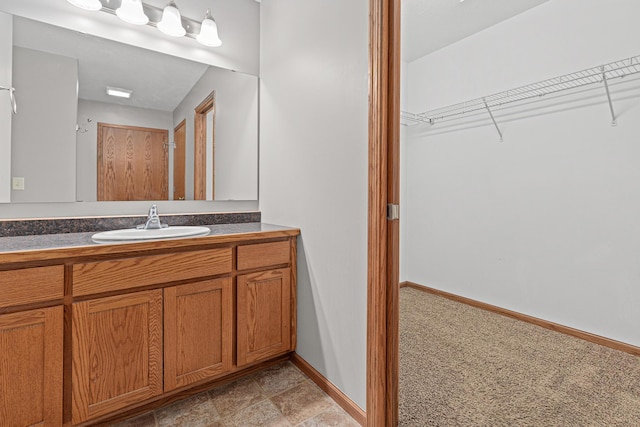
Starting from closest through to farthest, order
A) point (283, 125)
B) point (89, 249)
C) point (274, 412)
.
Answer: point (89, 249) < point (274, 412) < point (283, 125)

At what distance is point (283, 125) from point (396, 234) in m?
1.05

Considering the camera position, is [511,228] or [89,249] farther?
[511,228]

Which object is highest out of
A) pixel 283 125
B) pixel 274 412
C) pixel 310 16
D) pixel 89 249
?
pixel 310 16

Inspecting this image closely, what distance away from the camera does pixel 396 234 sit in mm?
A: 1324

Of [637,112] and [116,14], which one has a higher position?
[116,14]

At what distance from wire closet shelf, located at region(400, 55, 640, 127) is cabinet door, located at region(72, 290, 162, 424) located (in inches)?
113

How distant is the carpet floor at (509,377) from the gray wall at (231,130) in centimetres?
159

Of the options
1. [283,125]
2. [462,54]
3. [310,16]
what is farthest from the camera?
[462,54]

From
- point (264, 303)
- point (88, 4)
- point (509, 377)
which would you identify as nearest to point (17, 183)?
point (88, 4)

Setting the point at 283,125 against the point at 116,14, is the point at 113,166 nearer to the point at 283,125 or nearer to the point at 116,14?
the point at 116,14

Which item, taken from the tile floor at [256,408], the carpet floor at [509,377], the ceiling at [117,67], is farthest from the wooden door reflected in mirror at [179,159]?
the carpet floor at [509,377]

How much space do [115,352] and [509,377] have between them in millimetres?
1995

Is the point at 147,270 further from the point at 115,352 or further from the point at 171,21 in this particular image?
the point at 171,21

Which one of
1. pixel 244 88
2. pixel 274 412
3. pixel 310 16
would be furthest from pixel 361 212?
pixel 244 88
